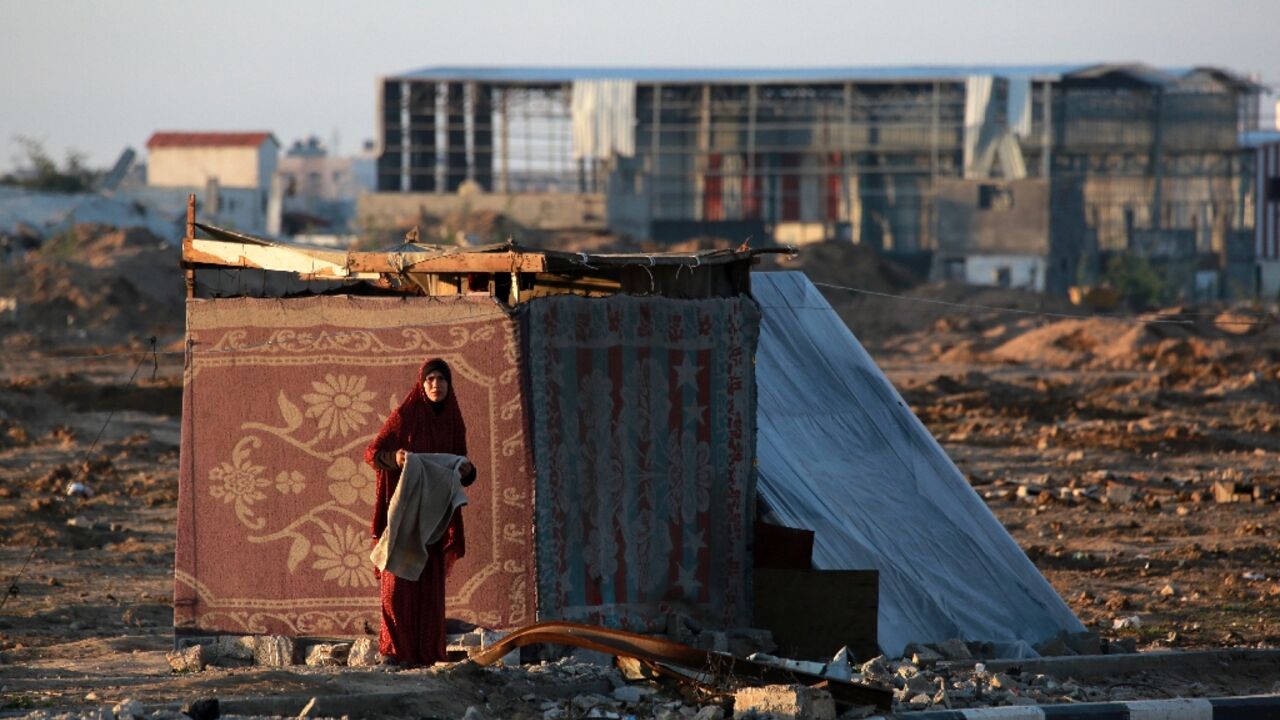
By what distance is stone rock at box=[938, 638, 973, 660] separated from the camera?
7.12m

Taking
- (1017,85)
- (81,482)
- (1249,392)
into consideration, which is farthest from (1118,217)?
(81,482)

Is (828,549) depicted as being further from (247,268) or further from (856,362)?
(247,268)

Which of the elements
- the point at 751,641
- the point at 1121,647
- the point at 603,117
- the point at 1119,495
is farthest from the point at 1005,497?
the point at 603,117

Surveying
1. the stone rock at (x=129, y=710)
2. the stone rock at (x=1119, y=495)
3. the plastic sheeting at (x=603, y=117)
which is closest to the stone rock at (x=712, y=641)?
the stone rock at (x=129, y=710)

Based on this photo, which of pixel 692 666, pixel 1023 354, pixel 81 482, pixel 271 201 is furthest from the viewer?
pixel 271 201

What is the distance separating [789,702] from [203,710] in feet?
5.66

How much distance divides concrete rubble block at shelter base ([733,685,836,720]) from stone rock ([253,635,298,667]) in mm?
1982

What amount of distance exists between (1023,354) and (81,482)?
676 inches

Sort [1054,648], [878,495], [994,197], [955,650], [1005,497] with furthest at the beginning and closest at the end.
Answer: [994,197] → [1005,497] → [878,495] → [1054,648] → [955,650]

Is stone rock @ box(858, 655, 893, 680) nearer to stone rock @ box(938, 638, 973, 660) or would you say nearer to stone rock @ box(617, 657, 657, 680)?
stone rock @ box(938, 638, 973, 660)

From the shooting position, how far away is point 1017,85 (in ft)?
127

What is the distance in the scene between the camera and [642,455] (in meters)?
6.93

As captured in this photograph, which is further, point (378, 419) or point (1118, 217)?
point (1118, 217)

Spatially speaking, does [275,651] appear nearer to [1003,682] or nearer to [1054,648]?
[1003,682]
